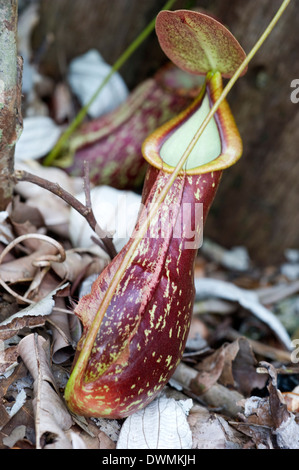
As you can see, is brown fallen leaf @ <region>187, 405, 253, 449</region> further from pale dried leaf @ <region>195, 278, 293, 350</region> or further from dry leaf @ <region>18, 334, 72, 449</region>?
pale dried leaf @ <region>195, 278, 293, 350</region>

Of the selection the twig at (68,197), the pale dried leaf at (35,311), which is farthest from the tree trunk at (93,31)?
the pale dried leaf at (35,311)

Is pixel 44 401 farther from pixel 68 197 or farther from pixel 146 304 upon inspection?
pixel 68 197

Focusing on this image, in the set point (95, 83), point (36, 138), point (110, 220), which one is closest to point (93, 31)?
point (95, 83)

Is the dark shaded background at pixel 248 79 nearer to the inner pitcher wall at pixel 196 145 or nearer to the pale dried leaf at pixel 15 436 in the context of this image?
the inner pitcher wall at pixel 196 145

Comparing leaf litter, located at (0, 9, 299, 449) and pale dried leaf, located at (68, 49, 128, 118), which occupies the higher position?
pale dried leaf, located at (68, 49, 128, 118)

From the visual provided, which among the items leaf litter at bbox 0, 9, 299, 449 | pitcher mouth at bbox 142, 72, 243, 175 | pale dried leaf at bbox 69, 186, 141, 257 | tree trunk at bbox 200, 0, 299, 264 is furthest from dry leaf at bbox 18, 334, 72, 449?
tree trunk at bbox 200, 0, 299, 264

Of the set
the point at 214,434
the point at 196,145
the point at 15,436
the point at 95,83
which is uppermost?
the point at 196,145

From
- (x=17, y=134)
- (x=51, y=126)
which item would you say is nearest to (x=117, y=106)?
(x=51, y=126)
